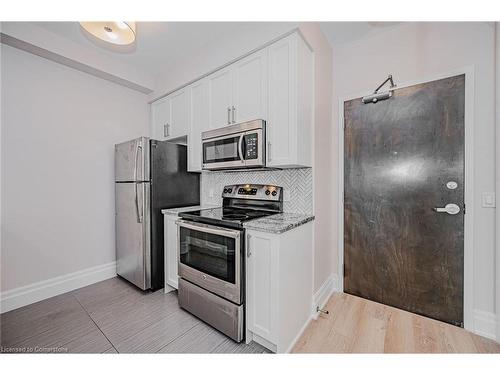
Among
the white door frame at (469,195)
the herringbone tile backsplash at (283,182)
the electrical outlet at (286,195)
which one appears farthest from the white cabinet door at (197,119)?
the white door frame at (469,195)

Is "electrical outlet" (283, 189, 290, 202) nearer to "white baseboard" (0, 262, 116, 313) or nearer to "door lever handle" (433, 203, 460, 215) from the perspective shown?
"door lever handle" (433, 203, 460, 215)

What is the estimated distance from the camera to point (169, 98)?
2775 mm

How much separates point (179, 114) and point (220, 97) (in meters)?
0.73

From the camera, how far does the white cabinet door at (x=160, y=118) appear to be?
2.82 metres

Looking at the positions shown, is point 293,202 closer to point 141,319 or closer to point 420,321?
point 420,321

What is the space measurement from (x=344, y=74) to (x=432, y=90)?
2.56ft

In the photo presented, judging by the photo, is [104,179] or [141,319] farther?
[104,179]

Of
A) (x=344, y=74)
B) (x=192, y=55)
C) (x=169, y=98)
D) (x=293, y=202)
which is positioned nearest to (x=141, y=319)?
(x=293, y=202)

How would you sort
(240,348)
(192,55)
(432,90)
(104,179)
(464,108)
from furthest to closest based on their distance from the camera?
(104,179)
(192,55)
(432,90)
(464,108)
(240,348)

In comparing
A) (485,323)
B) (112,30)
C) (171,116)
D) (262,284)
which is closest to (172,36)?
(112,30)

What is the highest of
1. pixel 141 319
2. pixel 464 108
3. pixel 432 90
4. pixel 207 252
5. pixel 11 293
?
pixel 432 90

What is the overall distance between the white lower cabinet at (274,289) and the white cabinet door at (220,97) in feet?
4.04

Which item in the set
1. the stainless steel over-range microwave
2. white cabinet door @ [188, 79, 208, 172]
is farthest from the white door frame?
white cabinet door @ [188, 79, 208, 172]

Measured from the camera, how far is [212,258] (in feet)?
5.57
